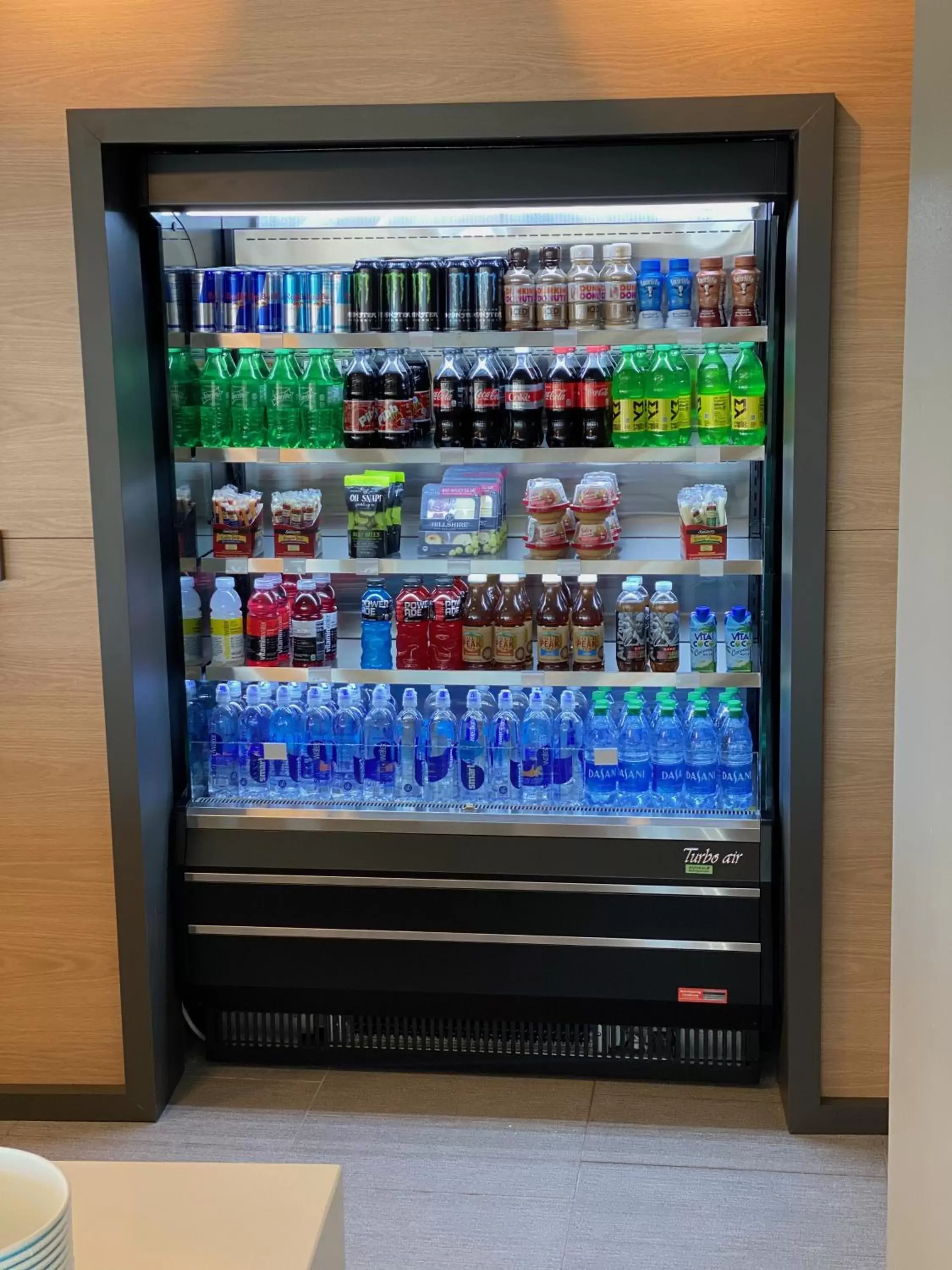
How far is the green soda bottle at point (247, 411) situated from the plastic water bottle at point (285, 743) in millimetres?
641

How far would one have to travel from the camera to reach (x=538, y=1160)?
318 centimetres

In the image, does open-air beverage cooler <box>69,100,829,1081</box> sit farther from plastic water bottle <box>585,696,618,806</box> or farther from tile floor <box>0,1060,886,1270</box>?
tile floor <box>0,1060,886,1270</box>

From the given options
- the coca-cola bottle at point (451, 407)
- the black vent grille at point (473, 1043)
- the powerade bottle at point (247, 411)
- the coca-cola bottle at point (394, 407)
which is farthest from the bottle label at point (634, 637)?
the powerade bottle at point (247, 411)

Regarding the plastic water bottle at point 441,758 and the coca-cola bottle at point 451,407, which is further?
the plastic water bottle at point 441,758

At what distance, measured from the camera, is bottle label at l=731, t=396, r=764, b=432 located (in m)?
3.30

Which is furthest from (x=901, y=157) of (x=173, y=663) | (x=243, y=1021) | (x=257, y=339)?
(x=243, y=1021)

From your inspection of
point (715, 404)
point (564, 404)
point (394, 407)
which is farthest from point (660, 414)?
point (394, 407)

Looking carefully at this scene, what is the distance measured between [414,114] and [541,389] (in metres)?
0.72

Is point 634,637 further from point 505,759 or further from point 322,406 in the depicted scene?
point 322,406

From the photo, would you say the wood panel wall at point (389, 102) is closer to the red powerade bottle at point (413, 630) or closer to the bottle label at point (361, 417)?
the bottle label at point (361, 417)

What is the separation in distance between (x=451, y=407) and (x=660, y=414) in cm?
51

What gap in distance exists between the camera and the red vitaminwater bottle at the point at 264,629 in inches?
139

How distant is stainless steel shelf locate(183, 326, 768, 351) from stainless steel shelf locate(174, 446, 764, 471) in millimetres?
241

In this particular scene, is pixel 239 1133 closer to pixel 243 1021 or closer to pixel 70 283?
pixel 243 1021
